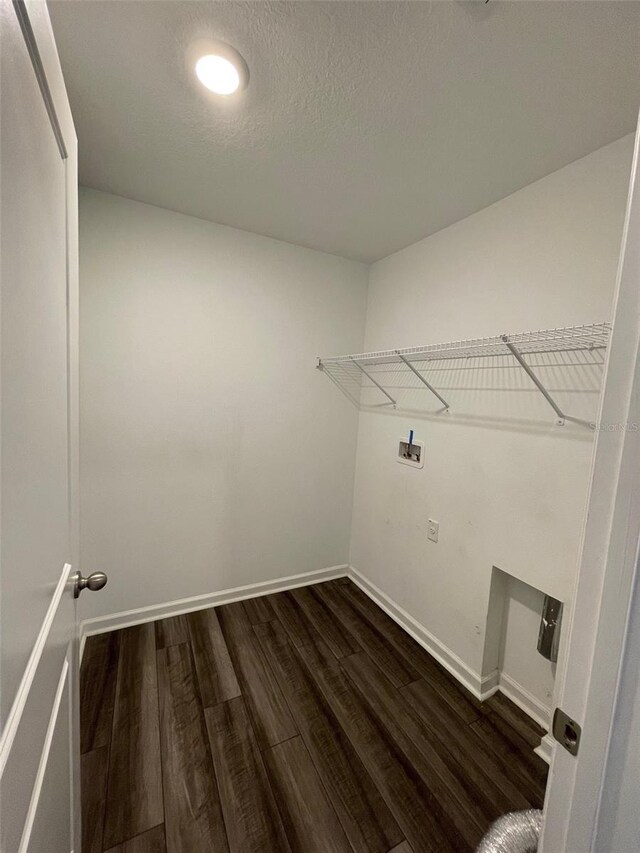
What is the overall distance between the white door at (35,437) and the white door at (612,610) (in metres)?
0.80

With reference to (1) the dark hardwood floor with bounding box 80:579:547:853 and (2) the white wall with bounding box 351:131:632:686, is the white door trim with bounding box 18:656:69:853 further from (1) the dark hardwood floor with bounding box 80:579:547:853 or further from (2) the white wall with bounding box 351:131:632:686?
(2) the white wall with bounding box 351:131:632:686

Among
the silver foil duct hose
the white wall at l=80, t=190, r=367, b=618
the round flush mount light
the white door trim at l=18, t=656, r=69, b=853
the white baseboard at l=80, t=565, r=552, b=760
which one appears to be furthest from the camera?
the white wall at l=80, t=190, r=367, b=618

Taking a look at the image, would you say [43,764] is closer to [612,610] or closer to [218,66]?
[612,610]

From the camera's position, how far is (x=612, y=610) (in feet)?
1.55

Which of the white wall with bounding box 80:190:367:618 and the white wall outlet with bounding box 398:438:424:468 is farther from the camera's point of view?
the white wall outlet with bounding box 398:438:424:468

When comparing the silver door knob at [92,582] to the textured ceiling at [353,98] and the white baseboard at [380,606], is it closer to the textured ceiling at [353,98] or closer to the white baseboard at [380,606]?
the white baseboard at [380,606]

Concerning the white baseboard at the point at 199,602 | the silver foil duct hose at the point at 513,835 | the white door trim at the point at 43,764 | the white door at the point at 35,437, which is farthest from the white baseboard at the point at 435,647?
the white door trim at the point at 43,764

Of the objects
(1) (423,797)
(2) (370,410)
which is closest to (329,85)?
(2) (370,410)

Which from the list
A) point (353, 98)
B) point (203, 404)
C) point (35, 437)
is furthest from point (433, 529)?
point (353, 98)

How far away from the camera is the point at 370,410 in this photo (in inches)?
97.8

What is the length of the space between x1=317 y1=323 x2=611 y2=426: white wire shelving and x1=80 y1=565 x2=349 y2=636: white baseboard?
141cm

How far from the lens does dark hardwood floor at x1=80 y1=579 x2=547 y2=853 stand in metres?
1.10

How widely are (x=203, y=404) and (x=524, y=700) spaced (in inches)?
91.8

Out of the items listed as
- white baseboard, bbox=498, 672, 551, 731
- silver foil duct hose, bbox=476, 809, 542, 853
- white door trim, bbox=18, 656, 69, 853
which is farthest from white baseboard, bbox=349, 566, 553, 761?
white door trim, bbox=18, 656, 69, 853
